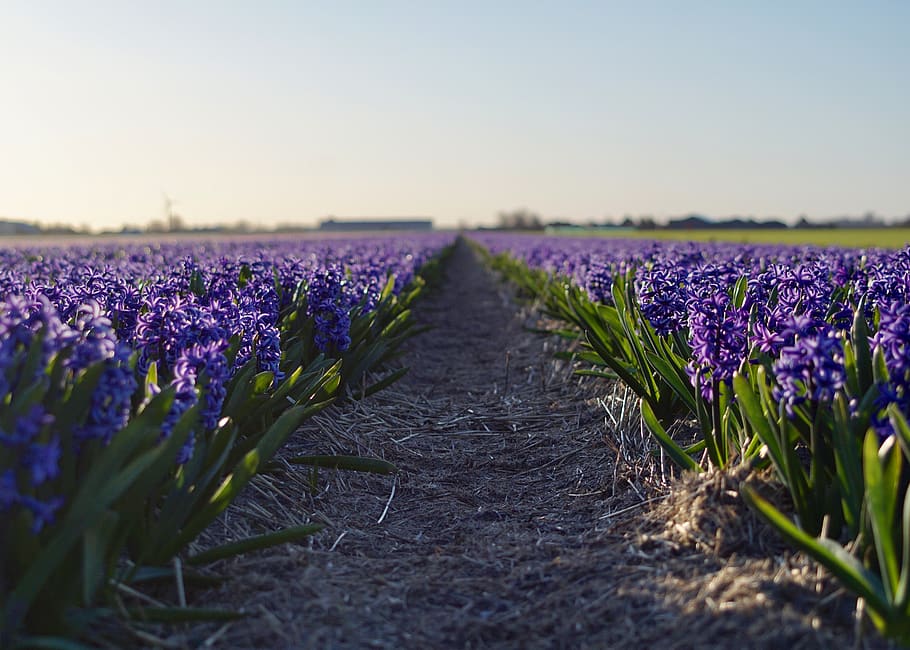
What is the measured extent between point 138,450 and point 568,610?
1.79 metres

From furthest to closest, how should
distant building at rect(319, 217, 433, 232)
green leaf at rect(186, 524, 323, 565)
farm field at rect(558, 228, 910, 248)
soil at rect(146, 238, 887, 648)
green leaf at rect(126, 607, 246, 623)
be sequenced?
distant building at rect(319, 217, 433, 232), farm field at rect(558, 228, 910, 248), green leaf at rect(186, 524, 323, 565), soil at rect(146, 238, 887, 648), green leaf at rect(126, 607, 246, 623)

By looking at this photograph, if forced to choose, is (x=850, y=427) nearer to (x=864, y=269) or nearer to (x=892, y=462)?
(x=892, y=462)

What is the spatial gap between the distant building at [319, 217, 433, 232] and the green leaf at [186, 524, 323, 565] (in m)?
126

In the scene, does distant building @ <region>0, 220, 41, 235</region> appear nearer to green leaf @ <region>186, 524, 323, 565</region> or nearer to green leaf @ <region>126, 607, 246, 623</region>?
green leaf @ <region>186, 524, 323, 565</region>

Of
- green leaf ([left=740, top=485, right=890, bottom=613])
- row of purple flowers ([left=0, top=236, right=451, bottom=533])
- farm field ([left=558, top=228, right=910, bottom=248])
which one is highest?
farm field ([left=558, top=228, right=910, bottom=248])

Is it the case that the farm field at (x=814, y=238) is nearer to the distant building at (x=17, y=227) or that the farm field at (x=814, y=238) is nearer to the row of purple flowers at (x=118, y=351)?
the row of purple flowers at (x=118, y=351)

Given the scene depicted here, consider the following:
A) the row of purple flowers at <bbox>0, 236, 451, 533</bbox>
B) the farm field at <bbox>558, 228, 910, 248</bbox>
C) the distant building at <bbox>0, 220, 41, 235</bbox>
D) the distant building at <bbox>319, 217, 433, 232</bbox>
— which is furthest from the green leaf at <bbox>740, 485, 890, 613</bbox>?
the distant building at <bbox>319, 217, 433, 232</bbox>

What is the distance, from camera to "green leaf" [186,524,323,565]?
3.04 m

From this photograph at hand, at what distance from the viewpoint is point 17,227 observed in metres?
81.9

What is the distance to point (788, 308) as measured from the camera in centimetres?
382

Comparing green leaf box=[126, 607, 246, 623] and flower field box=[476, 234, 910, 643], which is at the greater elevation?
flower field box=[476, 234, 910, 643]

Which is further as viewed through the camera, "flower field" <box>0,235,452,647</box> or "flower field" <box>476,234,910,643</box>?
"flower field" <box>476,234,910,643</box>

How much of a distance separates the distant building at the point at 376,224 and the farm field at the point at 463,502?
405 ft

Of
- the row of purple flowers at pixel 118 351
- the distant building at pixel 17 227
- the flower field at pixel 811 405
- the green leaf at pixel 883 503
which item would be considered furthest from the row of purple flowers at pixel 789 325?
the distant building at pixel 17 227
